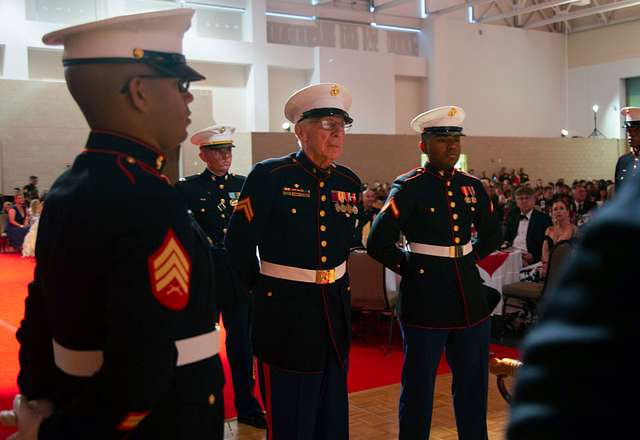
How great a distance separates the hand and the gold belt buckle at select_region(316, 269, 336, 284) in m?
1.51

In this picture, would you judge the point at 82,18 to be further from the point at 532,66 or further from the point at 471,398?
the point at 471,398

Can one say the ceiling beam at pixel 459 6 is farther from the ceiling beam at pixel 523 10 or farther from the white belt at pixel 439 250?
the white belt at pixel 439 250

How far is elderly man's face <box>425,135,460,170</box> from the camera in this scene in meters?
3.65

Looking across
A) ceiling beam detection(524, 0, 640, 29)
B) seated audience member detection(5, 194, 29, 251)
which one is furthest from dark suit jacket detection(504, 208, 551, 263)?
ceiling beam detection(524, 0, 640, 29)

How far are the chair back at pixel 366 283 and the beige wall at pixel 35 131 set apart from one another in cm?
1186

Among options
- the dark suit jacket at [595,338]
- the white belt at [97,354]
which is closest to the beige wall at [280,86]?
the white belt at [97,354]

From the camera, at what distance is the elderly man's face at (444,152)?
365cm

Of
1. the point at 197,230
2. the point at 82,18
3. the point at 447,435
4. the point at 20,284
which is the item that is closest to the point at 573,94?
the point at 82,18

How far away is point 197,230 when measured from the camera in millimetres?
1693

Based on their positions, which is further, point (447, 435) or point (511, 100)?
point (511, 100)

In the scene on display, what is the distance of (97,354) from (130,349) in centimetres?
17

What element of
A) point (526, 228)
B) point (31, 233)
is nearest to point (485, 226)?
point (526, 228)

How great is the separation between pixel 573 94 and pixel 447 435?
79.7 feet

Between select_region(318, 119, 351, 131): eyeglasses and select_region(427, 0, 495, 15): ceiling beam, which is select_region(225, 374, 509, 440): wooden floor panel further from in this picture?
select_region(427, 0, 495, 15): ceiling beam
